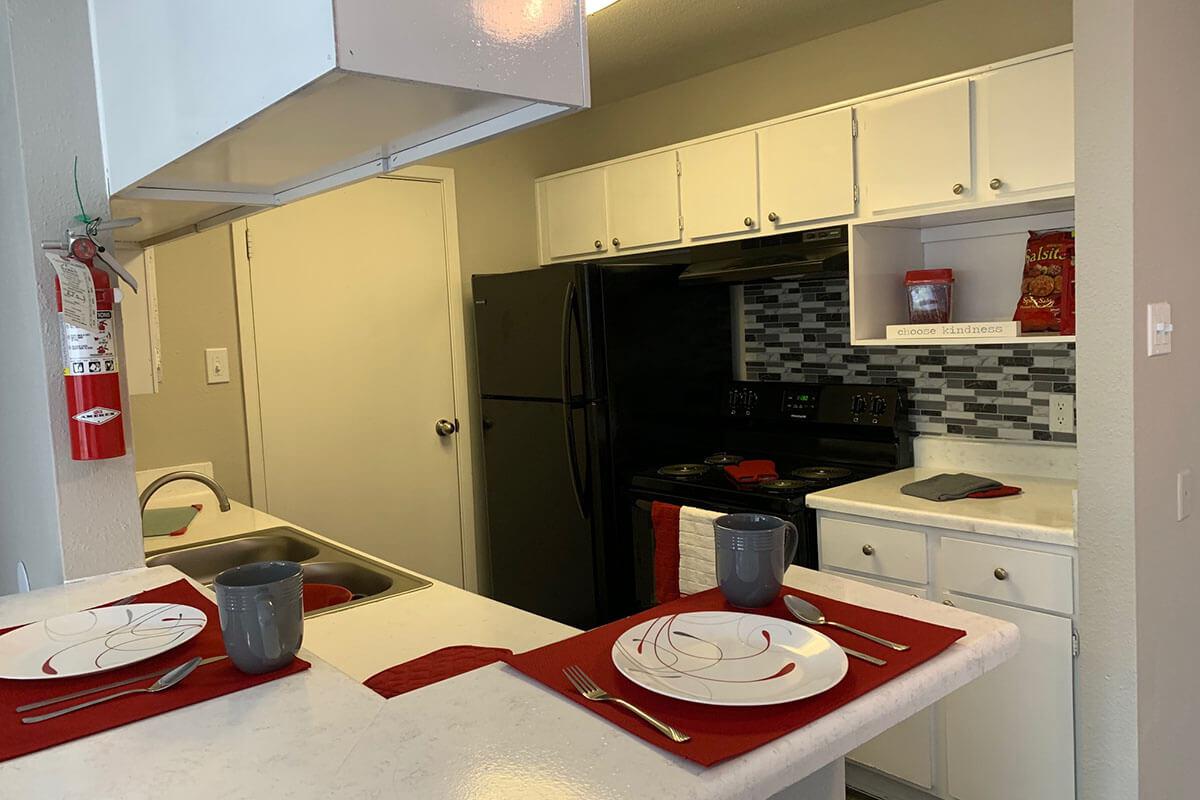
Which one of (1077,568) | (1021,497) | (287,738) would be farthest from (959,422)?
(287,738)

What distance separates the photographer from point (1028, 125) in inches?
92.7

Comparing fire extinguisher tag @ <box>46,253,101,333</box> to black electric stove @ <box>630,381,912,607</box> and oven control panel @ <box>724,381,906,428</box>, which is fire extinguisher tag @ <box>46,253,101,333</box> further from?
oven control panel @ <box>724,381,906,428</box>

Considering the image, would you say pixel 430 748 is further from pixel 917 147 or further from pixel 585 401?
pixel 585 401

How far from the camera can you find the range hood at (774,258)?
9.22ft

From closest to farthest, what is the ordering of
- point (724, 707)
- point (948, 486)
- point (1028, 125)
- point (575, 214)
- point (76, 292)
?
1. point (724, 707)
2. point (76, 292)
3. point (1028, 125)
4. point (948, 486)
5. point (575, 214)

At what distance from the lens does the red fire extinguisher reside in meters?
1.40

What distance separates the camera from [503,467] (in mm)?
3703

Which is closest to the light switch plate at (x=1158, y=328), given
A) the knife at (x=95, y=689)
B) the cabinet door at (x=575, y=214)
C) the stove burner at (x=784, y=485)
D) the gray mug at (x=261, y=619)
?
the stove burner at (x=784, y=485)

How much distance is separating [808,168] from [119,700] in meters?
2.48

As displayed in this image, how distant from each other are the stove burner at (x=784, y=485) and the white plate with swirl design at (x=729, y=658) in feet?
5.62

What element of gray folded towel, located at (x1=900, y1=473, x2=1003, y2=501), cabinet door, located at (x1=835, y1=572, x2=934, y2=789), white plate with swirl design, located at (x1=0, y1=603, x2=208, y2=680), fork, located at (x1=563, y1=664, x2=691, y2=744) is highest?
white plate with swirl design, located at (x1=0, y1=603, x2=208, y2=680)

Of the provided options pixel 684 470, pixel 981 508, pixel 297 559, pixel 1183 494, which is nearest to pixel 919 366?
pixel 981 508

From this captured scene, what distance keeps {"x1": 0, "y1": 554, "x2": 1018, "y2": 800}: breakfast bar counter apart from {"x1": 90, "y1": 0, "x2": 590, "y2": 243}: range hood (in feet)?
2.03

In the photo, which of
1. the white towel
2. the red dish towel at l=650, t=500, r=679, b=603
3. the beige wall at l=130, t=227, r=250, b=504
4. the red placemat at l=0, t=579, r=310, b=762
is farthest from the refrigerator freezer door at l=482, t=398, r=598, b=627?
the red placemat at l=0, t=579, r=310, b=762
